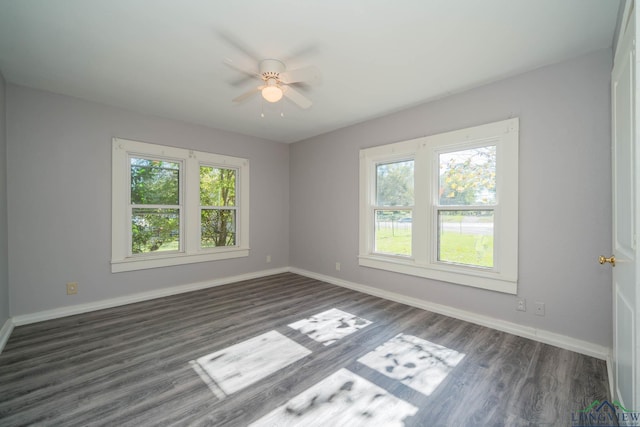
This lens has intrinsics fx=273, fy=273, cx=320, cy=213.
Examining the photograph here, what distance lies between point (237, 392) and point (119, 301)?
2633mm

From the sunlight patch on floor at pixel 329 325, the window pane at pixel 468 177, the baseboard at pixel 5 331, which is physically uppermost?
the window pane at pixel 468 177

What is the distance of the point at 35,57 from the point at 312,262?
4173 mm

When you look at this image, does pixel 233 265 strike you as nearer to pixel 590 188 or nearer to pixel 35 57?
pixel 35 57

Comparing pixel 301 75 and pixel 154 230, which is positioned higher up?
pixel 301 75

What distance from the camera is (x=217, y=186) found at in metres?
4.54

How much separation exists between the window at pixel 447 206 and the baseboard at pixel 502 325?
342 mm

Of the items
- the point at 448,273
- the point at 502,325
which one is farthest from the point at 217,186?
the point at 502,325

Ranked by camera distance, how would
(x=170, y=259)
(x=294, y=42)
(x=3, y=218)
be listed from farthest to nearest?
(x=170, y=259)
(x=3, y=218)
(x=294, y=42)

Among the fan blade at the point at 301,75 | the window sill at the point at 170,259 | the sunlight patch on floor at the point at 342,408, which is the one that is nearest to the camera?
the sunlight patch on floor at the point at 342,408

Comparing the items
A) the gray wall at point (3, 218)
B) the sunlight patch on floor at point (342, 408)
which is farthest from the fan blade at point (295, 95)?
the gray wall at point (3, 218)

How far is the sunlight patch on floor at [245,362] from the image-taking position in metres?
1.94

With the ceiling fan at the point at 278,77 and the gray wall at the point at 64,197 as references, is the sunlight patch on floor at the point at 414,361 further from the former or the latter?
the gray wall at the point at 64,197

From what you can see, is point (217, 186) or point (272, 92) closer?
point (272, 92)

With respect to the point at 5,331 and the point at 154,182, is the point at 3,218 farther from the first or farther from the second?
the point at 154,182
